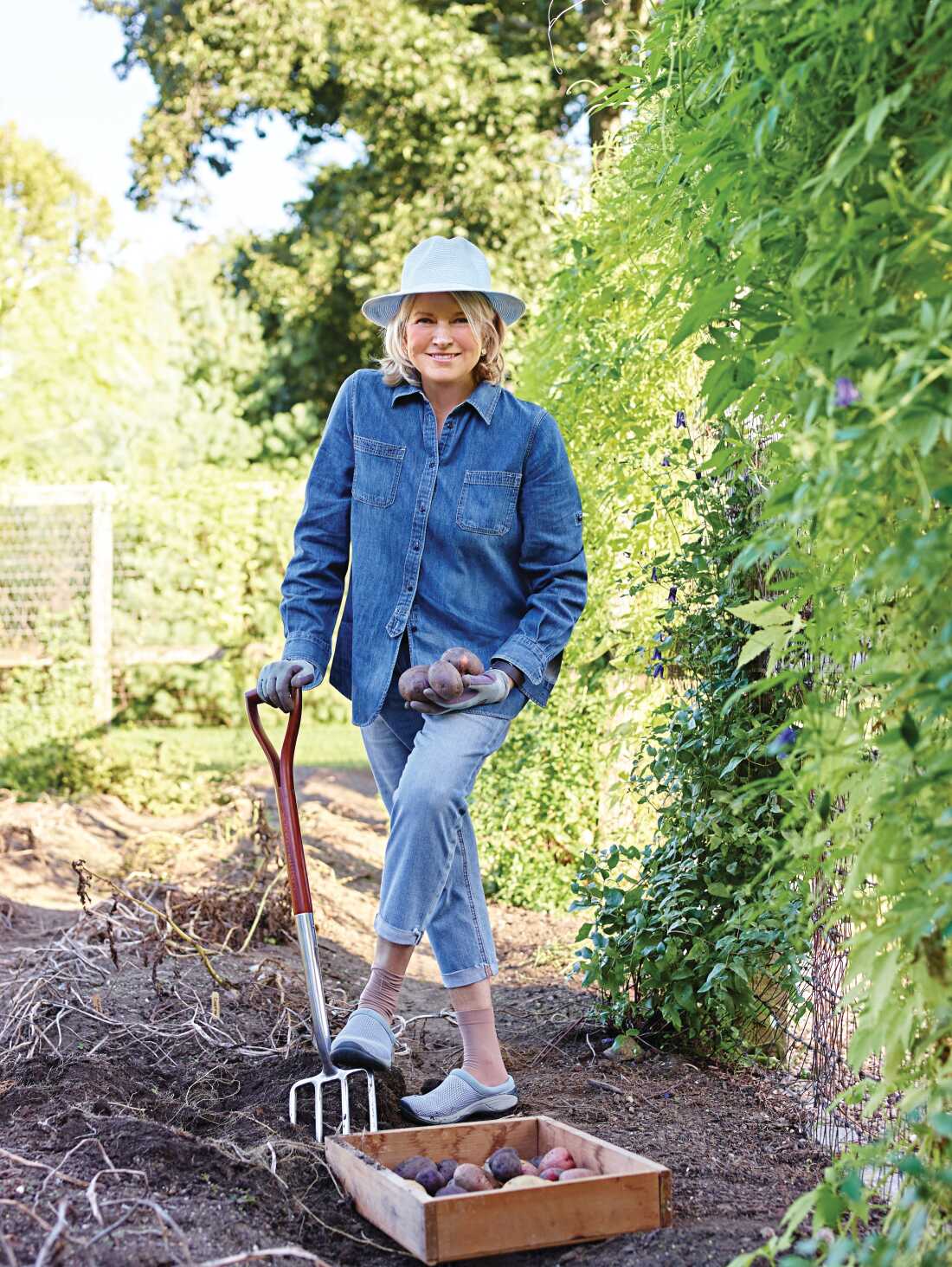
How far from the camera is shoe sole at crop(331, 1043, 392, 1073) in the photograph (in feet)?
9.48

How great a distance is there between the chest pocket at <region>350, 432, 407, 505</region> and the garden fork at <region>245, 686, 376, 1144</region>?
0.48 m

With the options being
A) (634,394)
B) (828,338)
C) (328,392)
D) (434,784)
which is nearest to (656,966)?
(434,784)

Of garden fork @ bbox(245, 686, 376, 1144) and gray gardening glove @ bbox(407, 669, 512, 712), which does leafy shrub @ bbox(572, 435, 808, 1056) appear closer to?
gray gardening glove @ bbox(407, 669, 512, 712)

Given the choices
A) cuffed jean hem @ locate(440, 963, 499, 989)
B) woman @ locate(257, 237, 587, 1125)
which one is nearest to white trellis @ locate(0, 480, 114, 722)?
woman @ locate(257, 237, 587, 1125)

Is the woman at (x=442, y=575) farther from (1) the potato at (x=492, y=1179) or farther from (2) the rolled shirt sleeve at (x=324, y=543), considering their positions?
(1) the potato at (x=492, y=1179)

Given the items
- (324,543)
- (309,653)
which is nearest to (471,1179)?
(309,653)

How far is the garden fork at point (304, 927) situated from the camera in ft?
9.25

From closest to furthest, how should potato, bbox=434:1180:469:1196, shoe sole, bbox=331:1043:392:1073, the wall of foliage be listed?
the wall of foliage < potato, bbox=434:1180:469:1196 < shoe sole, bbox=331:1043:392:1073

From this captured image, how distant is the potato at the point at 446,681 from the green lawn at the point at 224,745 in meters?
6.05

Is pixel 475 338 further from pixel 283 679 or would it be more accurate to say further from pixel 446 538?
pixel 283 679

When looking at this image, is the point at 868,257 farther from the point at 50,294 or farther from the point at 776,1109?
the point at 50,294

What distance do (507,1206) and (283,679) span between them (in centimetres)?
127

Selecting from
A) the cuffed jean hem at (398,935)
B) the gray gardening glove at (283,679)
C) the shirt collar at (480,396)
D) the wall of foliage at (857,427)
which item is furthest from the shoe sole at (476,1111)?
the shirt collar at (480,396)

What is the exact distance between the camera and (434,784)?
2.91 meters
